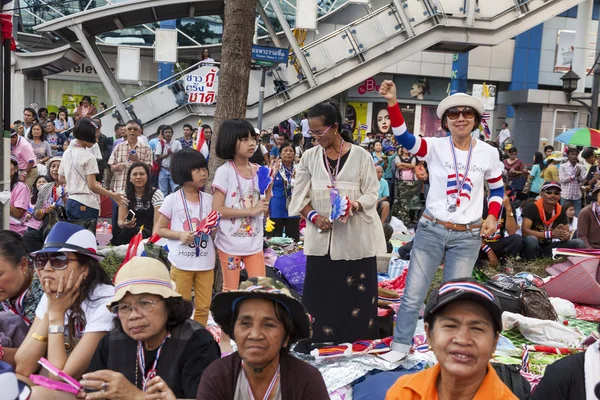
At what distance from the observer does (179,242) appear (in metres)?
5.08

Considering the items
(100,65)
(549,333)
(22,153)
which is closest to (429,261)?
(549,333)

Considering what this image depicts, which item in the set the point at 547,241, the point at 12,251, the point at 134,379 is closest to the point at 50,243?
the point at 12,251

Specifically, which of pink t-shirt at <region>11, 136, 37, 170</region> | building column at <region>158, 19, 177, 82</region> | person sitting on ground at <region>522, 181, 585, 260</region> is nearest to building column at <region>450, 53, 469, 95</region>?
building column at <region>158, 19, 177, 82</region>

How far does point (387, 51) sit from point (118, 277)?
14709 mm

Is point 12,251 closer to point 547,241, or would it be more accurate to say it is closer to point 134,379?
point 134,379

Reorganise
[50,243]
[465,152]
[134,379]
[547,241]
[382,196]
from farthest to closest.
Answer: [382,196]
[547,241]
[465,152]
[50,243]
[134,379]

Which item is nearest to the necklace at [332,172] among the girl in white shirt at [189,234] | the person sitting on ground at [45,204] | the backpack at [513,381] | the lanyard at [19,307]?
the girl in white shirt at [189,234]

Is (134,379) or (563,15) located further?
(563,15)

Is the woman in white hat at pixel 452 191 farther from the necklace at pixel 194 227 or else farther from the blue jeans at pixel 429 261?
the necklace at pixel 194 227

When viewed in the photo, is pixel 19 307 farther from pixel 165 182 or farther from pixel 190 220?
pixel 165 182

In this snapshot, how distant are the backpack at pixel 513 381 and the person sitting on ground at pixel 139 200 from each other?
14.9ft

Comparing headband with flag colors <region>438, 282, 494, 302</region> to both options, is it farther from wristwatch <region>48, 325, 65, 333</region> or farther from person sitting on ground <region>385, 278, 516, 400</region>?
wristwatch <region>48, 325, 65, 333</region>

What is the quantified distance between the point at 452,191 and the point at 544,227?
16.1 feet

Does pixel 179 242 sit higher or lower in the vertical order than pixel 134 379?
higher
